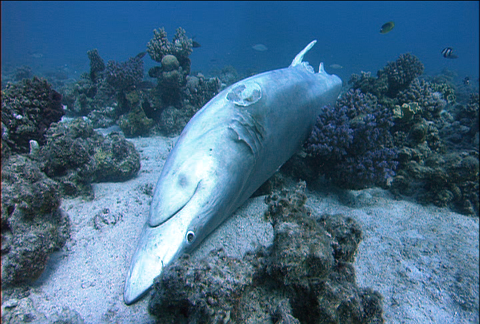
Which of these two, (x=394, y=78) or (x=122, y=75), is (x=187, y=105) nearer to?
(x=122, y=75)

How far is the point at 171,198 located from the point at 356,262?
8.53 ft

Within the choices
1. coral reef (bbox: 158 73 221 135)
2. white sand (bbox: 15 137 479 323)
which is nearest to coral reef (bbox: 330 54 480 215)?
white sand (bbox: 15 137 479 323)

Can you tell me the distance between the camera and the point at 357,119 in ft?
17.8

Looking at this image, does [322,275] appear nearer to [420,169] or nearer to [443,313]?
[443,313]

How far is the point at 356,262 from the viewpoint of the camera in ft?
10.5

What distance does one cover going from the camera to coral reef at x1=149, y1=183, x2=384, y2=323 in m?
1.79

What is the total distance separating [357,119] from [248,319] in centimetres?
491

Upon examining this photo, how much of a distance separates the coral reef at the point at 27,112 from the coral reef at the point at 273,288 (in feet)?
11.9

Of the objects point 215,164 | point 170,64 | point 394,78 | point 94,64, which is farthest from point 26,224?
point 394,78

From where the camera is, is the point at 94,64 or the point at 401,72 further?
the point at 94,64

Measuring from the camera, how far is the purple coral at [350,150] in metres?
4.71

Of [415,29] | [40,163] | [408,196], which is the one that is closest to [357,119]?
[408,196]

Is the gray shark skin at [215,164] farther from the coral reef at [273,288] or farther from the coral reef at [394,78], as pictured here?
the coral reef at [394,78]

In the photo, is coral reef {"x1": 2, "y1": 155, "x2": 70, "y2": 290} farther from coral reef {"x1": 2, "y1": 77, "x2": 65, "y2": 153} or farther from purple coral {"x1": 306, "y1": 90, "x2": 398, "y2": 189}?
purple coral {"x1": 306, "y1": 90, "x2": 398, "y2": 189}
